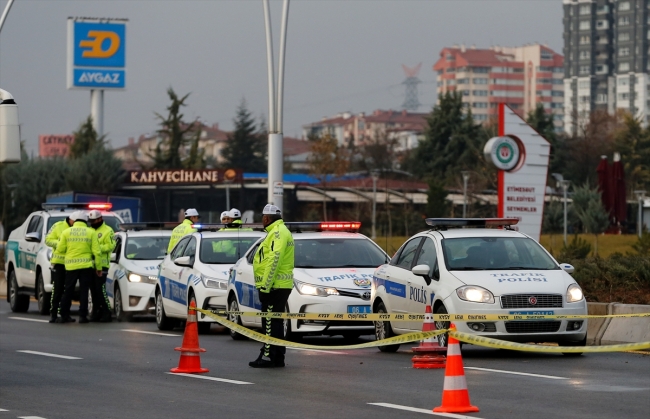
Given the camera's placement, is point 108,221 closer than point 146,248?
No

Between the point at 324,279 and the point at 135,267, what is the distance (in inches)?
261

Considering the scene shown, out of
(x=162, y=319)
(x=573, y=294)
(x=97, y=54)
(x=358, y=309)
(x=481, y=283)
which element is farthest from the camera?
(x=97, y=54)

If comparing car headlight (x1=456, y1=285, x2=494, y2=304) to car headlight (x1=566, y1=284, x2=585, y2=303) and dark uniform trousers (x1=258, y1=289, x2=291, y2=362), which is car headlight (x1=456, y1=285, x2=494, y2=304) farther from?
dark uniform trousers (x1=258, y1=289, x2=291, y2=362)

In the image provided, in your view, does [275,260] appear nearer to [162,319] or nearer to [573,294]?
[573,294]

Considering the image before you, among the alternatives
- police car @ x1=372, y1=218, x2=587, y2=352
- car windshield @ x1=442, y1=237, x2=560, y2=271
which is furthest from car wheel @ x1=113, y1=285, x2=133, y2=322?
car windshield @ x1=442, y1=237, x2=560, y2=271

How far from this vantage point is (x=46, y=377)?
1286 centimetres

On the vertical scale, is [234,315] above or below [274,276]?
below

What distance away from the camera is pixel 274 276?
537 inches

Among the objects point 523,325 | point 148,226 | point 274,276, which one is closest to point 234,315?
point 274,276

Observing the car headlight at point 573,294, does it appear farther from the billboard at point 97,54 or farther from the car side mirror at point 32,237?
the billboard at point 97,54

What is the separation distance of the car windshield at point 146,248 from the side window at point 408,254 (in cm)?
782

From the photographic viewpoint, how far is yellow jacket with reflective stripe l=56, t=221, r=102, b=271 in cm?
2147

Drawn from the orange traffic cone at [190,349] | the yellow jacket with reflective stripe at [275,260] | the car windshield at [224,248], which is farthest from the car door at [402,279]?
the car windshield at [224,248]

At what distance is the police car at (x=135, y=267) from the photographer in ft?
→ 72.4
